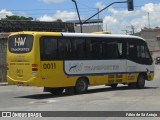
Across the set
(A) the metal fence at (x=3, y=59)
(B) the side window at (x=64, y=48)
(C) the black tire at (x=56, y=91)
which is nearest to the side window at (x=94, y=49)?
(B) the side window at (x=64, y=48)

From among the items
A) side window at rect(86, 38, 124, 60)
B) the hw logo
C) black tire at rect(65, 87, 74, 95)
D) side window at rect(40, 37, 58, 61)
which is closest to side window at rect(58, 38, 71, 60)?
side window at rect(40, 37, 58, 61)

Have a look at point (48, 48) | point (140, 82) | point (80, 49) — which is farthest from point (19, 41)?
point (140, 82)

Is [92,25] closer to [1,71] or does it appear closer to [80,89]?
[1,71]

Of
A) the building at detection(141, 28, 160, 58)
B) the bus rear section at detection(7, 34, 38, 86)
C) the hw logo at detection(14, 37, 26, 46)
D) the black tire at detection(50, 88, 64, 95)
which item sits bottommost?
the black tire at detection(50, 88, 64, 95)

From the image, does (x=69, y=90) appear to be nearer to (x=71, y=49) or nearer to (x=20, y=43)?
(x=71, y=49)

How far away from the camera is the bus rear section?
2038 centimetres

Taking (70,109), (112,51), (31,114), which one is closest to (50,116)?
(31,114)

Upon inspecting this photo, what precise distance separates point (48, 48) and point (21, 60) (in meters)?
1.31

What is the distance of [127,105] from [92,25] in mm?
74956

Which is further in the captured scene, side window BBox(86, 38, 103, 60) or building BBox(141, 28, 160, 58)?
building BBox(141, 28, 160, 58)

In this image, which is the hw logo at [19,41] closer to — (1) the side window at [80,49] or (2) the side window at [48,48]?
(2) the side window at [48,48]

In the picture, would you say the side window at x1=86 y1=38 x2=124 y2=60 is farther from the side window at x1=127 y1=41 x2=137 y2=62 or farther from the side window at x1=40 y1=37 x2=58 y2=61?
the side window at x1=40 y1=37 x2=58 y2=61

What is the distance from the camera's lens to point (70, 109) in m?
15.4

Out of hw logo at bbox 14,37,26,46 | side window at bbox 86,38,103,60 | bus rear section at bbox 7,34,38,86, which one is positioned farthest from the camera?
side window at bbox 86,38,103,60
